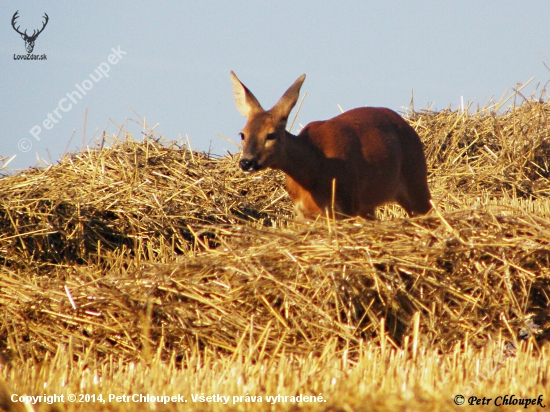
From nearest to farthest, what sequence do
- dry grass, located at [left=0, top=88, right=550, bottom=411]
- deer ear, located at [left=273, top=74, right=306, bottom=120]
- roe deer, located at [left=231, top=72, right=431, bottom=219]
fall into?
1. dry grass, located at [left=0, top=88, right=550, bottom=411]
2. roe deer, located at [left=231, top=72, right=431, bottom=219]
3. deer ear, located at [left=273, top=74, right=306, bottom=120]

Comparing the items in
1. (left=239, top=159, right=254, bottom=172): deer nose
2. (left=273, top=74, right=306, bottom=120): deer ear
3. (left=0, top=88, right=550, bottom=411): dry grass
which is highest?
(left=273, top=74, right=306, bottom=120): deer ear

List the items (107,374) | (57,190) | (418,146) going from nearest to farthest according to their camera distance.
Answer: (107,374) → (57,190) → (418,146)

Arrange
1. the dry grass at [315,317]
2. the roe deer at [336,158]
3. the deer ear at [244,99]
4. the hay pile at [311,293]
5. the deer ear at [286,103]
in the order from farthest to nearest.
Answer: the deer ear at [244,99] → the deer ear at [286,103] → the roe deer at [336,158] → the hay pile at [311,293] → the dry grass at [315,317]

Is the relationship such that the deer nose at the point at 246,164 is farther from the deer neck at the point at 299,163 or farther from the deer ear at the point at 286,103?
the deer ear at the point at 286,103

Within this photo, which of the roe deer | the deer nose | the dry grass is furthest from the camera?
the roe deer

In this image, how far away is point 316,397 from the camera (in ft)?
10.2

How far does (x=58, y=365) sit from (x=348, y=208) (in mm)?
3642

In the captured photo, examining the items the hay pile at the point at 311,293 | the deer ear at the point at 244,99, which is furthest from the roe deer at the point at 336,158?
the hay pile at the point at 311,293

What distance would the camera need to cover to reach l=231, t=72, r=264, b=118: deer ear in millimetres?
7375

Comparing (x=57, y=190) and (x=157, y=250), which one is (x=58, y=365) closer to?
(x=157, y=250)

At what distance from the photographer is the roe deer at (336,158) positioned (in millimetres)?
6930

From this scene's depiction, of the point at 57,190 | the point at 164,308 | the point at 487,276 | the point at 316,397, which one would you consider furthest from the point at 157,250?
the point at 316,397

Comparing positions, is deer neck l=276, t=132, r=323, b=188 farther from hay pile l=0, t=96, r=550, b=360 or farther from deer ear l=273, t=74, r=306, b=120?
hay pile l=0, t=96, r=550, b=360

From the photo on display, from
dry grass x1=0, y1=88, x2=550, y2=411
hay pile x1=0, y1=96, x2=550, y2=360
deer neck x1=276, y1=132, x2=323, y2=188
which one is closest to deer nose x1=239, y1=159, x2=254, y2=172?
deer neck x1=276, y1=132, x2=323, y2=188
